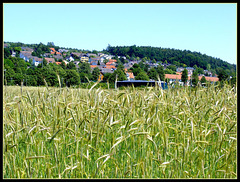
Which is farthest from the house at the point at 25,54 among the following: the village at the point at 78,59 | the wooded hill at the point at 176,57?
the wooded hill at the point at 176,57

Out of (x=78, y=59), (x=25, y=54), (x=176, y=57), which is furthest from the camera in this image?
(x=78, y=59)

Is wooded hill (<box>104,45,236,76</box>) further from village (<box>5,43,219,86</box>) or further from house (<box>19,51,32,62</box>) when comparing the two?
house (<box>19,51,32,62</box>)

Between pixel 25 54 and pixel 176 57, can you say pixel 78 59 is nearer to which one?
pixel 25 54

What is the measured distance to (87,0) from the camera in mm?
1711

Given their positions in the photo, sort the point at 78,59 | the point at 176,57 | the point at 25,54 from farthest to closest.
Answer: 1. the point at 78,59
2. the point at 25,54
3. the point at 176,57

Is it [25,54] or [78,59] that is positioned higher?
[78,59]

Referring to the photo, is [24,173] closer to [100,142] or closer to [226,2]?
[100,142]

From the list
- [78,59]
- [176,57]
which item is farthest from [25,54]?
[176,57]

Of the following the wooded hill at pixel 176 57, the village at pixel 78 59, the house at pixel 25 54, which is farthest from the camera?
the house at pixel 25 54

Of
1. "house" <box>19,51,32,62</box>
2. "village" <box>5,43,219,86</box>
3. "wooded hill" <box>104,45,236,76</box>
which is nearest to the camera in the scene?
"wooded hill" <box>104,45,236,76</box>

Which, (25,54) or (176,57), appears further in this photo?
(25,54)

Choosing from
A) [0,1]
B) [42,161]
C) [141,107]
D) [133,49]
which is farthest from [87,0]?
[133,49]

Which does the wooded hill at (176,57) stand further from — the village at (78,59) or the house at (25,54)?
the house at (25,54)

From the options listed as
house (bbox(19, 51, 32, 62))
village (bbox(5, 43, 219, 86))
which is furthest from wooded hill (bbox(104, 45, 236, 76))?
house (bbox(19, 51, 32, 62))
